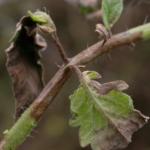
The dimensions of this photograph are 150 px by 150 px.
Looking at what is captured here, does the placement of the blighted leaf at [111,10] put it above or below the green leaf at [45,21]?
below

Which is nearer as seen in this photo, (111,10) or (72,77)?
(111,10)

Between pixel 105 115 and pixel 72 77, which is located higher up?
pixel 105 115

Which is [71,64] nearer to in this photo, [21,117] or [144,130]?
[21,117]

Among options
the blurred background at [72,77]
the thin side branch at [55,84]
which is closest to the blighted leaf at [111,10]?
the thin side branch at [55,84]

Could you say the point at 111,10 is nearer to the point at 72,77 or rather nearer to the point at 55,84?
the point at 55,84

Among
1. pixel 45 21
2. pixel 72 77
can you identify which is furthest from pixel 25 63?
pixel 72 77

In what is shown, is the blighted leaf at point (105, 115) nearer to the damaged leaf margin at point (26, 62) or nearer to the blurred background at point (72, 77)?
the damaged leaf margin at point (26, 62)
